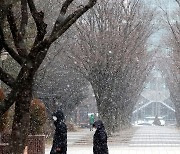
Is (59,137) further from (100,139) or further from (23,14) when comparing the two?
(23,14)

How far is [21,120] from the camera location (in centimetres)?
1089

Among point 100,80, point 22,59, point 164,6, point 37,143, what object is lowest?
point 37,143

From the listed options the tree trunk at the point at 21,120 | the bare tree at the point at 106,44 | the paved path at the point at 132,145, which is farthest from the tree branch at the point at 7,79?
the bare tree at the point at 106,44

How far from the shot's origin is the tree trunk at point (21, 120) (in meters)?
10.8

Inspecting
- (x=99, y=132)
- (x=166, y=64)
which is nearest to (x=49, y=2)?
(x=99, y=132)

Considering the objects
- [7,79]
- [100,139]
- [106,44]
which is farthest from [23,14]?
[106,44]

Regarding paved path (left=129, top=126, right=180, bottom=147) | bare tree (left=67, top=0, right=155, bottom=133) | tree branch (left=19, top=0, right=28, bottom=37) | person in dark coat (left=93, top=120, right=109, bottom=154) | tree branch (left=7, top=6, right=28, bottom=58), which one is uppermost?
bare tree (left=67, top=0, right=155, bottom=133)

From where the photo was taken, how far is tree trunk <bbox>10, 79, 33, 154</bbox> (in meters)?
10.8

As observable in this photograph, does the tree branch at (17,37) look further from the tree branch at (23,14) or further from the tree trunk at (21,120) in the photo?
the tree trunk at (21,120)

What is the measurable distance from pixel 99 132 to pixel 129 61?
919 inches

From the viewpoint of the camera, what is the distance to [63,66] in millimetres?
39094

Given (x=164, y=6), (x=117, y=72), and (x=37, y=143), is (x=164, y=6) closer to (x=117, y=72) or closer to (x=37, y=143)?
(x=117, y=72)

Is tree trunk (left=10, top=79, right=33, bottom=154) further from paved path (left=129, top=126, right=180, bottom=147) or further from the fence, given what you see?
paved path (left=129, top=126, right=180, bottom=147)

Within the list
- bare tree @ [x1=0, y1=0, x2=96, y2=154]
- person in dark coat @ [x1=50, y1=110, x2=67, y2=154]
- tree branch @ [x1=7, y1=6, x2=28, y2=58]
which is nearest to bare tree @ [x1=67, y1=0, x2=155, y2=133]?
person in dark coat @ [x1=50, y1=110, x2=67, y2=154]
